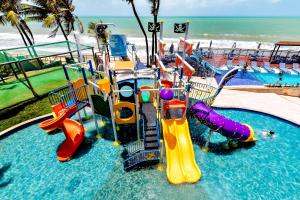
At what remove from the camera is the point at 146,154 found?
8.68 metres

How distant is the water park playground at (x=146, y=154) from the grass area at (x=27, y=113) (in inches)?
36.1

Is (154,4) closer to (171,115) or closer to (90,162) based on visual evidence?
(171,115)

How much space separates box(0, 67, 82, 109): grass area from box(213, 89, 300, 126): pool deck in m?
13.6

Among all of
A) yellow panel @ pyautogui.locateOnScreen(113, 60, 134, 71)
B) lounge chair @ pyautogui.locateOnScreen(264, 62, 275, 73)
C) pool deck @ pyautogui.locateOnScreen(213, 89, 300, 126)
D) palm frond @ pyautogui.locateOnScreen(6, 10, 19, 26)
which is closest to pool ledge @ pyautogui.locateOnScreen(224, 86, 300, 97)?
pool deck @ pyautogui.locateOnScreen(213, 89, 300, 126)

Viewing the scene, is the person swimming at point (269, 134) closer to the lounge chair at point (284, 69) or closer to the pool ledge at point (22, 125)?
the pool ledge at point (22, 125)

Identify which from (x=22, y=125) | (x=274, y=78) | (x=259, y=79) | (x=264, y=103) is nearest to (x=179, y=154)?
(x=264, y=103)

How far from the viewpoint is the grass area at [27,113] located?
11.8 metres

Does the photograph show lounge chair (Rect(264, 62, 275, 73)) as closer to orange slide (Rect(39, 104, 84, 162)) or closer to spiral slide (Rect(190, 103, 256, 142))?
spiral slide (Rect(190, 103, 256, 142))

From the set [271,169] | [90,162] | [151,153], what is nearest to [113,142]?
[90,162]

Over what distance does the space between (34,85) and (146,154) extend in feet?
43.7

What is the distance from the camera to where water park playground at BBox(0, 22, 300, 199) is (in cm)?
799

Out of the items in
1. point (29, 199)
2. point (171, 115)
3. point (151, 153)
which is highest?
point (171, 115)

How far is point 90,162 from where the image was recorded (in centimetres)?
932

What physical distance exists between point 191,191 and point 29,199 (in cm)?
715
